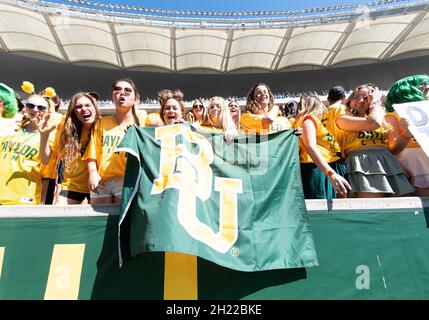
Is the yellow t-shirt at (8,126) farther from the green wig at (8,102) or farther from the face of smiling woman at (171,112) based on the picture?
the face of smiling woman at (171,112)

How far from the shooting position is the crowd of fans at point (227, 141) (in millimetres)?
2832

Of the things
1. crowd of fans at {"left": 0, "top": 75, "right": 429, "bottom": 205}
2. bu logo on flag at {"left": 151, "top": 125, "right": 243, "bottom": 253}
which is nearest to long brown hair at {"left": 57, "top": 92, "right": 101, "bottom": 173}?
crowd of fans at {"left": 0, "top": 75, "right": 429, "bottom": 205}

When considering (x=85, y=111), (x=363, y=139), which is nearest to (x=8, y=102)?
(x=85, y=111)

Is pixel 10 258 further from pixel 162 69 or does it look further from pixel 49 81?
pixel 49 81

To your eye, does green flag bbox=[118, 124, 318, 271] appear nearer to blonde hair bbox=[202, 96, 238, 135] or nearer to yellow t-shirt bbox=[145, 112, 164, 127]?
blonde hair bbox=[202, 96, 238, 135]

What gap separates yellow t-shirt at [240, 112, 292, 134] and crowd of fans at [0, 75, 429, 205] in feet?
0.07

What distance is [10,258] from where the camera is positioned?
7.84 ft

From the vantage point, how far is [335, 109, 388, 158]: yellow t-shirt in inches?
118

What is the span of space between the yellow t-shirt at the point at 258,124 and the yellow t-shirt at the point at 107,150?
115cm

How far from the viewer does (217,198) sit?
2.52 m

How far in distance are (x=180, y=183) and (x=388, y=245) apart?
1437mm

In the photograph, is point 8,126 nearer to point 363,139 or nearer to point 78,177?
point 78,177

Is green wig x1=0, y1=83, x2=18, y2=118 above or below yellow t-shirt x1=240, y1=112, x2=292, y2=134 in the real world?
above

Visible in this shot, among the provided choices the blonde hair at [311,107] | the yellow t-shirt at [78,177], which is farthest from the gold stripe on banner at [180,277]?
the blonde hair at [311,107]
